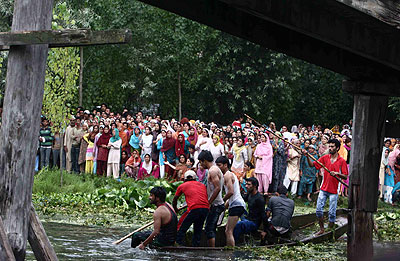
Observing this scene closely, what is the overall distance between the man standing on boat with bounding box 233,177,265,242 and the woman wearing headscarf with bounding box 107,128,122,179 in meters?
10.4

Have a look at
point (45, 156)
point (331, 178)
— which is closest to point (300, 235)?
point (331, 178)

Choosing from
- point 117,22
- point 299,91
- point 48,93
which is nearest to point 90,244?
point 48,93

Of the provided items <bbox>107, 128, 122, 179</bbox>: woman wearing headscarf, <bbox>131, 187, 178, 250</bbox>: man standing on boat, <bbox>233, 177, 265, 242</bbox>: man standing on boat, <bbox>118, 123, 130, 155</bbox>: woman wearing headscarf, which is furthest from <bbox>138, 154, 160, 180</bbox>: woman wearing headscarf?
<bbox>131, 187, 178, 250</bbox>: man standing on boat

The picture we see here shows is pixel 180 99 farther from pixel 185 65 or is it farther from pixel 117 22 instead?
pixel 117 22

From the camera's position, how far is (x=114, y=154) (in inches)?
974

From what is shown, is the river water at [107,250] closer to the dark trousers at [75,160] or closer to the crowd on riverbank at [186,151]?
the crowd on riverbank at [186,151]

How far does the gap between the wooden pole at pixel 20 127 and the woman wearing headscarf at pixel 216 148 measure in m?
15.1

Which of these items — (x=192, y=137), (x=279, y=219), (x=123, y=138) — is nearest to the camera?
(x=279, y=219)

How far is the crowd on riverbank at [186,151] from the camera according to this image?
2311 centimetres

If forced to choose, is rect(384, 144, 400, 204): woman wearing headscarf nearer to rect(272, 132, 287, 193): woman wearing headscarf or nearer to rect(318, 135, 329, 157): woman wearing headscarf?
rect(318, 135, 329, 157): woman wearing headscarf

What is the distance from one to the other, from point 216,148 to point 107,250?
33.1 feet

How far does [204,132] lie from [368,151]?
13.3m

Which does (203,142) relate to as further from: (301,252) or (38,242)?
(38,242)

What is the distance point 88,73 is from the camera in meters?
38.1
